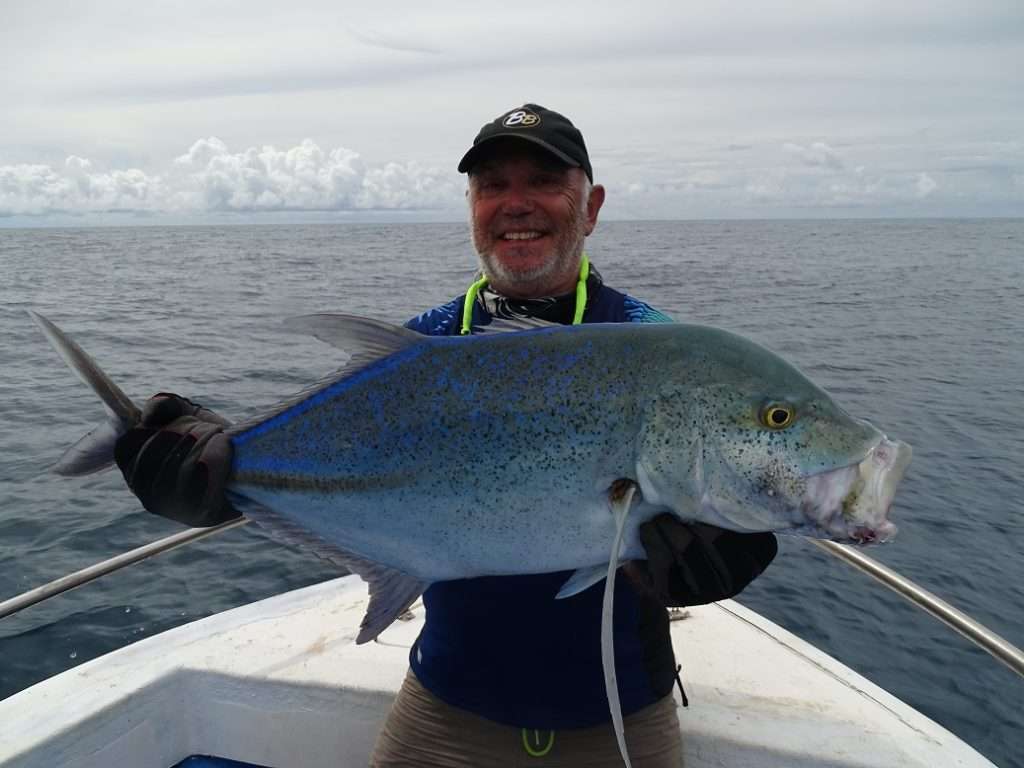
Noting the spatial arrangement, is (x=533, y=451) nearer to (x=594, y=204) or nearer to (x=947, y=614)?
(x=594, y=204)

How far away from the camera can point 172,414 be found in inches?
103

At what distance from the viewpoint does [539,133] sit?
3.01m

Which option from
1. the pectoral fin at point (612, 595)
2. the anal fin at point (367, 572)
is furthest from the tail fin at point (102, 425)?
the pectoral fin at point (612, 595)

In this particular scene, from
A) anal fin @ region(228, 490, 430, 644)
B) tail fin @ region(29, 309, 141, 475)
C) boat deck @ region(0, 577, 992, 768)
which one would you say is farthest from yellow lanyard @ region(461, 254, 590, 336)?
boat deck @ region(0, 577, 992, 768)

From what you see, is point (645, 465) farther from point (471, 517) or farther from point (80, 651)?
point (80, 651)

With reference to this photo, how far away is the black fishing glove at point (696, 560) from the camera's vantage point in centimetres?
211

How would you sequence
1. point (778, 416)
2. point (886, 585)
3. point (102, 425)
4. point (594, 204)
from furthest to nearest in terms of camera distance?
point (594, 204) → point (886, 585) → point (102, 425) → point (778, 416)

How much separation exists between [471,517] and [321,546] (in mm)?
555

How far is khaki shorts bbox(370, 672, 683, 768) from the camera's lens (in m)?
2.73

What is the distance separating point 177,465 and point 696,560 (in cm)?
162

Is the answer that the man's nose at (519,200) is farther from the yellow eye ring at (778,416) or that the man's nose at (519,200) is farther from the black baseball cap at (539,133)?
the yellow eye ring at (778,416)

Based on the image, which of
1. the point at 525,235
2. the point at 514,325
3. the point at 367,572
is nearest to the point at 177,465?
the point at 367,572

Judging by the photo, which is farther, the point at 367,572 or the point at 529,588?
the point at 529,588

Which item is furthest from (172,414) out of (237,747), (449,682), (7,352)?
(7,352)
